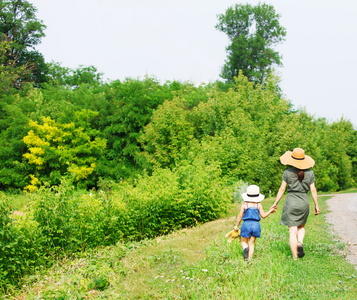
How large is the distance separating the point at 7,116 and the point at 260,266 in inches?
1294

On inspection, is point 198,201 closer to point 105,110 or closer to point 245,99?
point 245,99

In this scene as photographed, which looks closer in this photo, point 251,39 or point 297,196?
point 297,196

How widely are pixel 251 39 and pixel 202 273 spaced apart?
46.1 metres

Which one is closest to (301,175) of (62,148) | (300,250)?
(300,250)

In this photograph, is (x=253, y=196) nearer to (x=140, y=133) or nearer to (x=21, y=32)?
(x=140, y=133)

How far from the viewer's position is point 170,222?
11.5 meters

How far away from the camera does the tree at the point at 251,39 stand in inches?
1831

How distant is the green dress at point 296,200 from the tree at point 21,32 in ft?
131

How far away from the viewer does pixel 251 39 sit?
47812 millimetres

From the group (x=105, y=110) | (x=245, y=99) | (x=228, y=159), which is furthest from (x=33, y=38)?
(x=228, y=159)

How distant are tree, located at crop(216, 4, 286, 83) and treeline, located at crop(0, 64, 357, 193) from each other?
13.8 metres

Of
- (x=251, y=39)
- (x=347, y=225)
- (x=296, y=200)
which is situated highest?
(x=251, y=39)

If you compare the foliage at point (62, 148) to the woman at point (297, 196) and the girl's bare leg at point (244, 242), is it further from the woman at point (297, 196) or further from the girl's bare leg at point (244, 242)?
the woman at point (297, 196)

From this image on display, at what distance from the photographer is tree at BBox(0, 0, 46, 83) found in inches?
1585
